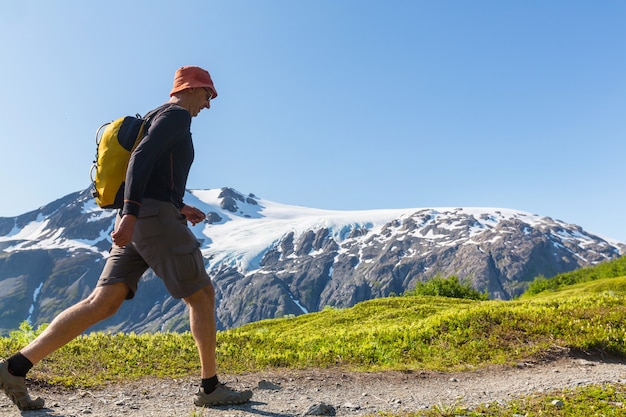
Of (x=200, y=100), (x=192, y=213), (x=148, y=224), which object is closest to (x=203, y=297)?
(x=148, y=224)

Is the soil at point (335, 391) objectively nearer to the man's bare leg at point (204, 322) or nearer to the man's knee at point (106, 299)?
the man's bare leg at point (204, 322)

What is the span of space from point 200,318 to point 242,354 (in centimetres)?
444

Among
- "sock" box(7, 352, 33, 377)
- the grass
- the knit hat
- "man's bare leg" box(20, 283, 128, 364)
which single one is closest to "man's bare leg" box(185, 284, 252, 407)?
"man's bare leg" box(20, 283, 128, 364)

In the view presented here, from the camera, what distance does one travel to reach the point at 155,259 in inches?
228

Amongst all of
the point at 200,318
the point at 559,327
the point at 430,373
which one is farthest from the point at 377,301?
the point at 200,318

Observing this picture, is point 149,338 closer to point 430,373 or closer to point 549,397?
point 430,373

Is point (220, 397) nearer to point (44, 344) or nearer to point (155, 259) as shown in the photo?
point (155, 259)

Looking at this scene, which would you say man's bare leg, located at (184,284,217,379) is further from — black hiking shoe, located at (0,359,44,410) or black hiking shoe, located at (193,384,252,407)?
black hiking shoe, located at (0,359,44,410)

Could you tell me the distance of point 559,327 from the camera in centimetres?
1087

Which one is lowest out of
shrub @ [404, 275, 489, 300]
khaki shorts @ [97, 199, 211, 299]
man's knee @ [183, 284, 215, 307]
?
shrub @ [404, 275, 489, 300]

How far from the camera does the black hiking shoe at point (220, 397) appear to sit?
614cm

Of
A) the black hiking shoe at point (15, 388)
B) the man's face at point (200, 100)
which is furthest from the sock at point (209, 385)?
the man's face at point (200, 100)

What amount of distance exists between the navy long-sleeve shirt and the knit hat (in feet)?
1.23

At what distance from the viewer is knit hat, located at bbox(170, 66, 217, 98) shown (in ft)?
21.2
